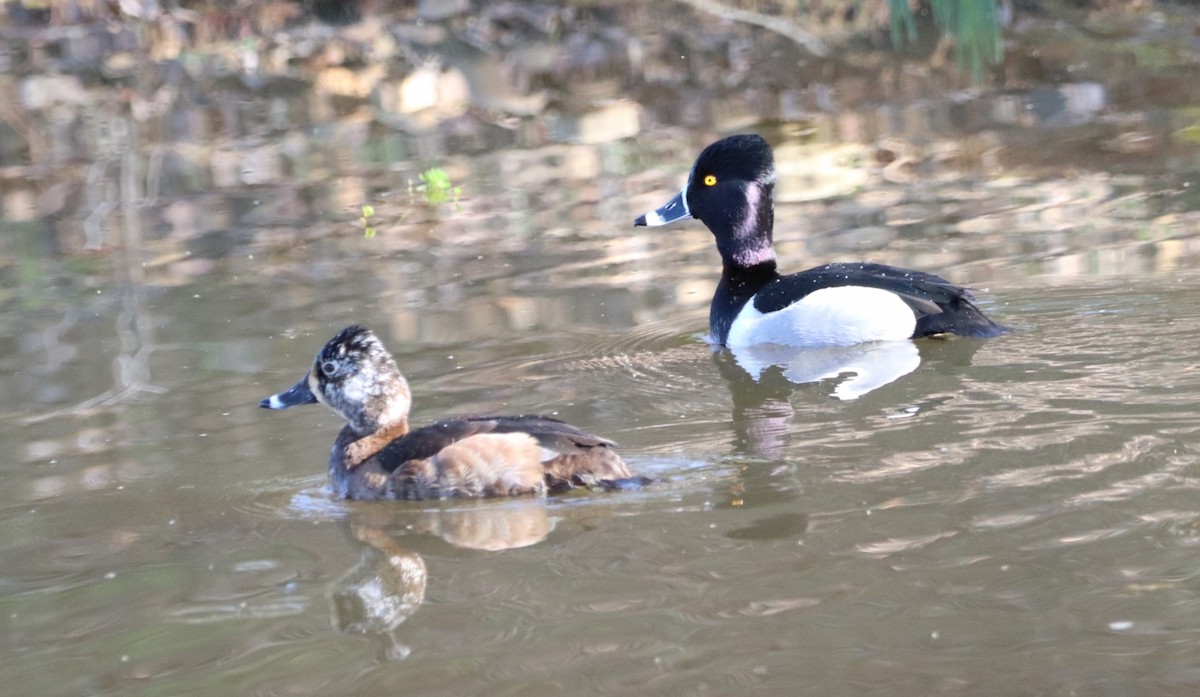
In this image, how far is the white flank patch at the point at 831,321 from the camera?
303 inches

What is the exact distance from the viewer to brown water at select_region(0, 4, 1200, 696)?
14.0ft

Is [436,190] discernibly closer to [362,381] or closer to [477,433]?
[362,381]

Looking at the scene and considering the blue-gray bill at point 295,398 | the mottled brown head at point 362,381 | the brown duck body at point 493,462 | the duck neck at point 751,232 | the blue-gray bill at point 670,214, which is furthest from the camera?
the blue-gray bill at point 670,214

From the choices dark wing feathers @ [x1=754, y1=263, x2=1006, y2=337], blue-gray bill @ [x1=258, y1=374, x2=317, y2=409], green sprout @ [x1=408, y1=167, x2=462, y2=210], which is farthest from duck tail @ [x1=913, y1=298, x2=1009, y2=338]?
green sprout @ [x1=408, y1=167, x2=462, y2=210]

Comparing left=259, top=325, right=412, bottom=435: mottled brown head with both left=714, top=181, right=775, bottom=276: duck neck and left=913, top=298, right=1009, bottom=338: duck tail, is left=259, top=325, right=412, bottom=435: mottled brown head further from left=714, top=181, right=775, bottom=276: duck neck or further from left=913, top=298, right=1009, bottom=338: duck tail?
left=714, top=181, right=775, bottom=276: duck neck

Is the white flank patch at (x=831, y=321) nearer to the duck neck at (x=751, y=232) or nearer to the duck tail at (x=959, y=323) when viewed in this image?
the duck tail at (x=959, y=323)

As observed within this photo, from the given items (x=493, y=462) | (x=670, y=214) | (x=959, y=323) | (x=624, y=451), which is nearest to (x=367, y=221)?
(x=670, y=214)

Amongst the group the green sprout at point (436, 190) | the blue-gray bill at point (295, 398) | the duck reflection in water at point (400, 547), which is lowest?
the duck reflection in water at point (400, 547)

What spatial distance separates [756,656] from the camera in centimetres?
414

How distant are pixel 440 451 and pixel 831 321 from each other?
2.81m

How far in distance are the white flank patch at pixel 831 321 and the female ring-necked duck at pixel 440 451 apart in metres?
2.34

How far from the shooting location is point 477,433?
5.57m

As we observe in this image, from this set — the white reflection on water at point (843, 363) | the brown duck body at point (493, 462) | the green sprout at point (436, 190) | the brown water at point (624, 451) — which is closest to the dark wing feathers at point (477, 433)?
the brown duck body at point (493, 462)

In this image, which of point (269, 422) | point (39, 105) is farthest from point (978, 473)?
point (39, 105)
